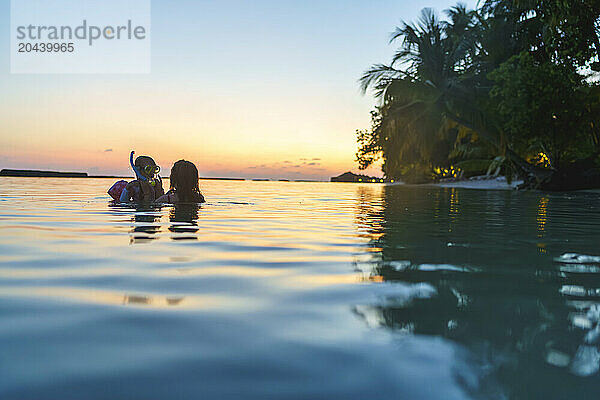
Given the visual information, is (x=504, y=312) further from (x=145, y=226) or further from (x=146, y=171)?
(x=146, y=171)

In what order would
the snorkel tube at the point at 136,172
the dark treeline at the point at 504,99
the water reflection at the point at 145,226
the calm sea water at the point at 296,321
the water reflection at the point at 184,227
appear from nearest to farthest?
the calm sea water at the point at 296,321
the water reflection at the point at 145,226
the water reflection at the point at 184,227
the snorkel tube at the point at 136,172
the dark treeline at the point at 504,99

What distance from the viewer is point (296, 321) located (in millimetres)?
2209

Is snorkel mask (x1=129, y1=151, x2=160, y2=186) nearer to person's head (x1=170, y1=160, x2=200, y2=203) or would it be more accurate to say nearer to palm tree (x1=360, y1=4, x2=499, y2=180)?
person's head (x1=170, y1=160, x2=200, y2=203)

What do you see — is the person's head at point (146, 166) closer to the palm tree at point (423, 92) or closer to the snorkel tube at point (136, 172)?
the snorkel tube at point (136, 172)

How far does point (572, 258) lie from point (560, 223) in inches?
141

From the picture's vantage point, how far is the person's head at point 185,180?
9664 millimetres

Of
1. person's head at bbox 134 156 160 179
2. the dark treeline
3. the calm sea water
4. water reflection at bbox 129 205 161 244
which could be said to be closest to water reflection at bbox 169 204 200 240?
water reflection at bbox 129 205 161 244

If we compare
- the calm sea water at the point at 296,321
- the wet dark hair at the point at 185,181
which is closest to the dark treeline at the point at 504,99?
the wet dark hair at the point at 185,181

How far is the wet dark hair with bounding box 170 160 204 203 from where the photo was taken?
9.66 meters

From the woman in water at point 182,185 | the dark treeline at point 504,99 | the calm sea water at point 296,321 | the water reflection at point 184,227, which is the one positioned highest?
the dark treeline at point 504,99

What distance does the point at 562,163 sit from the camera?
23.8 meters

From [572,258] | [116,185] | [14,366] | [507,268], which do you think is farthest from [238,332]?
[116,185]

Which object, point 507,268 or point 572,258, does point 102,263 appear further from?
point 572,258

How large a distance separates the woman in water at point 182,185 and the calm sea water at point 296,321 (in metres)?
5.17
